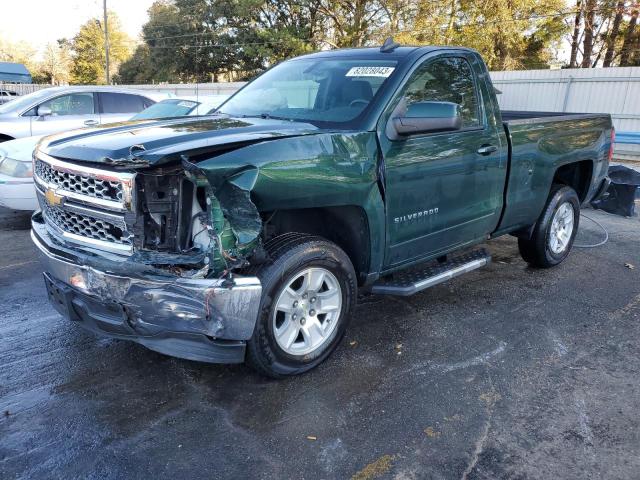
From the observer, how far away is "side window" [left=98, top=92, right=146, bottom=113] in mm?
9844

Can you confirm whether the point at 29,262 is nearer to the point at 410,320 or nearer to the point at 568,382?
the point at 410,320

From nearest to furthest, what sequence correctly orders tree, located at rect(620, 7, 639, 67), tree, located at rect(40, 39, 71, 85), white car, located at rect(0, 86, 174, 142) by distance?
Answer: 1. white car, located at rect(0, 86, 174, 142)
2. tree, located at rect(620, 7, 639, 67)
3. tree, located at rect(40, 39, 71, 85)

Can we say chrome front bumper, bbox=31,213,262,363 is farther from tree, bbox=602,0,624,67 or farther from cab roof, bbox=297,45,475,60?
tree, bbox=602,0,624,67

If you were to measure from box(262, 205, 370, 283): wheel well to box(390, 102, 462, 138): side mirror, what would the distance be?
626mm

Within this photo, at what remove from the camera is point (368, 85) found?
3.74m

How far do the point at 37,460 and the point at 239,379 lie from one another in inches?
45.1

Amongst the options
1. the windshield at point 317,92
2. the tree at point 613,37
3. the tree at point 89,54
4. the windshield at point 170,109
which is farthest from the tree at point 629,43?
the tree at point 89,54

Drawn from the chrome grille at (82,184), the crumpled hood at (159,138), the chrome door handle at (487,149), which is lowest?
the chrome grille at (82,184)

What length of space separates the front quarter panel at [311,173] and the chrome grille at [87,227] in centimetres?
65

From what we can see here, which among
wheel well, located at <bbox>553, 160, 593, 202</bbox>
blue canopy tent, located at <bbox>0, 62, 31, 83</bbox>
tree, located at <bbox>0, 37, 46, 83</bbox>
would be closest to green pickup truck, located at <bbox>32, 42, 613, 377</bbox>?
wheel well, located at <bbox>553, 160, 593, 202</bbox>

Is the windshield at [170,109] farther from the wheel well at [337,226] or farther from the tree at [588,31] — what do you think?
the tree at [588,31]

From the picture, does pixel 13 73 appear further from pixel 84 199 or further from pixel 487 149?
pixel 487 149

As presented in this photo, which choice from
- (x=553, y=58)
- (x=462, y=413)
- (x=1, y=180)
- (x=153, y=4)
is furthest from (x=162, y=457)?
(x=153, y=4)

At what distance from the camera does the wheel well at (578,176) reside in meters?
5.67
